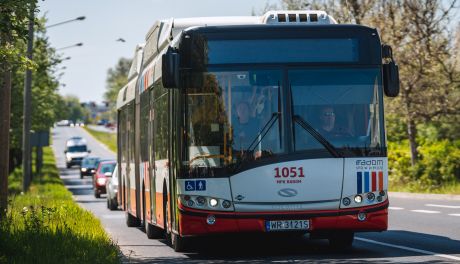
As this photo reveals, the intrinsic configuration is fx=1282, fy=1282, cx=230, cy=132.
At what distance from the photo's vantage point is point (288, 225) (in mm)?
15523

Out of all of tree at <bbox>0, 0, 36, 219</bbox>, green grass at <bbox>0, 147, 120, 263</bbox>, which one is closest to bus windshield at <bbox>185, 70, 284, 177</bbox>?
green grass at <bbox>0, 147, 120, 263</bbox>

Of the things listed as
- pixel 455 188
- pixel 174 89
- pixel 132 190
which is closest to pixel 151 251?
pixel 174 89

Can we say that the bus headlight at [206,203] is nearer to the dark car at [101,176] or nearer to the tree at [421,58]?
the tree at [421,58]

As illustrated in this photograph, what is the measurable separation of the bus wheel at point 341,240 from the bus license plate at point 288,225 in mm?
1608

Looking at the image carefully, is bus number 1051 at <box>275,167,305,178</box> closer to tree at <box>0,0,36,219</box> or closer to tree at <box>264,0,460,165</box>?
tree at <box>0,0,36,219</box>

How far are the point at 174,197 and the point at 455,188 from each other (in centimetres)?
2254

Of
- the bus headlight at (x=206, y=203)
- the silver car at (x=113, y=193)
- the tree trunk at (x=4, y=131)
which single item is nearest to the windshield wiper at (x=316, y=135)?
the bus headlight at (x=206, y=203)

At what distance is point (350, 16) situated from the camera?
44.1 metres

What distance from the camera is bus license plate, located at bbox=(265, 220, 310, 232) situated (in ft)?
50.9

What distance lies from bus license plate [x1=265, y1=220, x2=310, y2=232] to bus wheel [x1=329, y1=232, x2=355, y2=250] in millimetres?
1608

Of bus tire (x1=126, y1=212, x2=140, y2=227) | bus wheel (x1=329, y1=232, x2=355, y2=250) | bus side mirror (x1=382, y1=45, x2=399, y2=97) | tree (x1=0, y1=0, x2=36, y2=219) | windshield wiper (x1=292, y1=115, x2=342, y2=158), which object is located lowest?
bus wheel (x1=329, y1=232, x2=355, y2=250)

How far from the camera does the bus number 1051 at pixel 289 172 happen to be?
15.5 metres

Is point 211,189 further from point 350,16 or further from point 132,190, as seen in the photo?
point 350,16

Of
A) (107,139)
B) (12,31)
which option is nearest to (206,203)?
(12,31)
